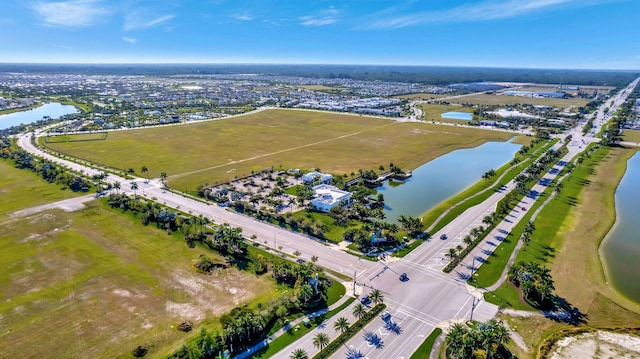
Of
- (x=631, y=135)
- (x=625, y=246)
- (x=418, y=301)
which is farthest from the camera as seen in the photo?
(x=631, y=135)

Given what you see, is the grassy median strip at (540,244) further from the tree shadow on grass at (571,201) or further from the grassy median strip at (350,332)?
the grassy median strip at (350,332)

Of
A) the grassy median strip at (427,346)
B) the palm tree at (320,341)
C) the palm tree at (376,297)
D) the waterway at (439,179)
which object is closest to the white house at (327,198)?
the waterway at (439,179)

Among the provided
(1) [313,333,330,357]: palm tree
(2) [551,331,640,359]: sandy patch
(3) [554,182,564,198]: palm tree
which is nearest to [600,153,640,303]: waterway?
(3) [554,182,564,198]: palm tree

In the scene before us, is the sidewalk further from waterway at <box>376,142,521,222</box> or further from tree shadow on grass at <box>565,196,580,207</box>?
tree shadow on grass at <box>565,196,580,207</box>

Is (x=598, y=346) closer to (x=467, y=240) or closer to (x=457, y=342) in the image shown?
(x=457, y=342)

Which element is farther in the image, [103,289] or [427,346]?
[103,289]

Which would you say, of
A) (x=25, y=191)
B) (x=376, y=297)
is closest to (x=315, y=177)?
(x=376, y=297)
